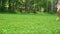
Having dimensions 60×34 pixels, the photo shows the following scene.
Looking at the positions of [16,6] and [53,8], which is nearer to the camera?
[16,6]

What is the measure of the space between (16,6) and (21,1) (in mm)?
1036

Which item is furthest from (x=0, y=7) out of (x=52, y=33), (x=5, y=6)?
→ (x=52, y=33)

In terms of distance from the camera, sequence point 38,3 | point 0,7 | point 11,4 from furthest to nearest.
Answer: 1. point 38,3
2. point 11,4
3. point 0,7

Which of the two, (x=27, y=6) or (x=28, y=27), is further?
(x=27, y=6)

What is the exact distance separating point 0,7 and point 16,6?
247 cm

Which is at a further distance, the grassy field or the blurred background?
the blurred background

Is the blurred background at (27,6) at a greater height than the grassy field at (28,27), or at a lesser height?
lesser

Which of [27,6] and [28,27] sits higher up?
[28,27]

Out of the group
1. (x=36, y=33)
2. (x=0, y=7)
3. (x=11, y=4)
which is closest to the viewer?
(x=36, y=33)

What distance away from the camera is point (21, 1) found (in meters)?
29.3

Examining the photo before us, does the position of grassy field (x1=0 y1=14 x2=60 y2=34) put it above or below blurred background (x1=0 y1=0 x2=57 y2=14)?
above

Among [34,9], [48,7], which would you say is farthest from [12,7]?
[48,7]

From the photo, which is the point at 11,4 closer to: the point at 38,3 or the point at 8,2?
the point at 8,2

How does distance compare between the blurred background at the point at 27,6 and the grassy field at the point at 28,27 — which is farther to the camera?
the blurred background at the point at 27,6
